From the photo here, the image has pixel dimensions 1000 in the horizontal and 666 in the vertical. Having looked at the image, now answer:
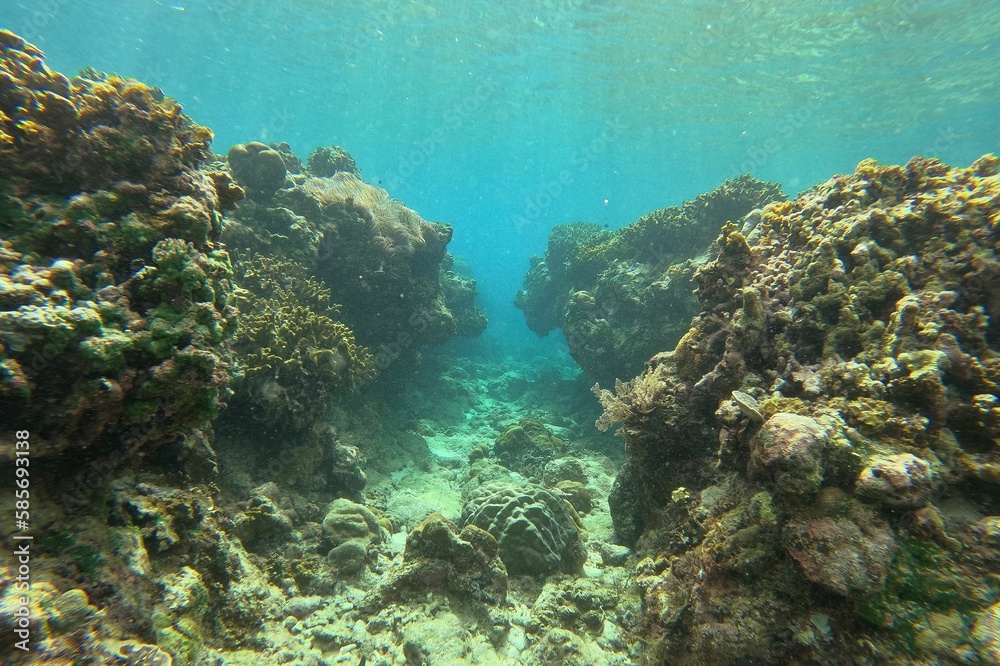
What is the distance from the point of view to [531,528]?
529 centimetres

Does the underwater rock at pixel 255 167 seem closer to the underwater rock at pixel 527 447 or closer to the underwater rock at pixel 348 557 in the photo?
the underwater rock at pixel 348 557

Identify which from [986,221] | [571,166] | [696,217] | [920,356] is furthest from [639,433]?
[571,166]

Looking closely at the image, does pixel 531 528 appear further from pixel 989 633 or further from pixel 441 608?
pixel 989 633

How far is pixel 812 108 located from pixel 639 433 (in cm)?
4119

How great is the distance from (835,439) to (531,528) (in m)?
3.65

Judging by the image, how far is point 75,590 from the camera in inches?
91.7

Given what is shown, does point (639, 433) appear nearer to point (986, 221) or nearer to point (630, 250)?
point (986, 221)

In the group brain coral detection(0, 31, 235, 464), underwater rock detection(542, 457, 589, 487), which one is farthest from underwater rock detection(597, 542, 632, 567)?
brain coral detection(0, 31, 235, 464)

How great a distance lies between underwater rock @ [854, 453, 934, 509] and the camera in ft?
7.89

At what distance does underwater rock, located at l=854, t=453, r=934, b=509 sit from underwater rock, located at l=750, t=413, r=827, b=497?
235 millimetres

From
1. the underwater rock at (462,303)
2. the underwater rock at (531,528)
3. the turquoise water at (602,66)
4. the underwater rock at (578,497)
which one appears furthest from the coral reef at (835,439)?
the turquoise water at (602,66)

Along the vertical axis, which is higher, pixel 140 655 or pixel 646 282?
pixel 646 282

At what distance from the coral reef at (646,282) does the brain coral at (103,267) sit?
10.5 meters

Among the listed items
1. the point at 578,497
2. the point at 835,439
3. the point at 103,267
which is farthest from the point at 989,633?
the point at 103,267
